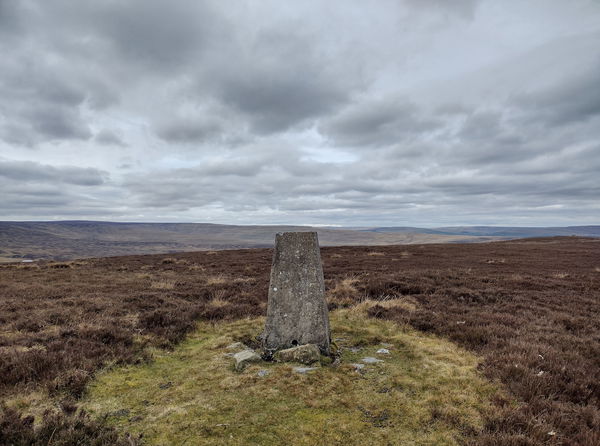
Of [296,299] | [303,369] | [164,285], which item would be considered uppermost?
[296,299]

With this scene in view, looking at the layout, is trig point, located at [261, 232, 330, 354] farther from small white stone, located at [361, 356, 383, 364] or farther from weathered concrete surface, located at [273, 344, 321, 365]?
small white stone, located at [361, 356, 383, 364]

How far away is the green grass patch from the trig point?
32.4 inches

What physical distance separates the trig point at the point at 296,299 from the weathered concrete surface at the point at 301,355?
0.47m

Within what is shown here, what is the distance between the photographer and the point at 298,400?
5.24 m

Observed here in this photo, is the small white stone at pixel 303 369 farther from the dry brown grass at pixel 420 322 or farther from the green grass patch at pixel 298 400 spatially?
the dry brown grass at pixel 420 322

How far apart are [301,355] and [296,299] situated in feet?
4.43

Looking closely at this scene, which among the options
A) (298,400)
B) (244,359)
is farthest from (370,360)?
(244,359)

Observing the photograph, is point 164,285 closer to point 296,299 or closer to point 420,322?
point 296,299

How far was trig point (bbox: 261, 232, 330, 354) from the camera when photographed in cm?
763

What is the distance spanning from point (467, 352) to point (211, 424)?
19.8 feet

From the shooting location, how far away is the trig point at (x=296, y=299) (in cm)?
763

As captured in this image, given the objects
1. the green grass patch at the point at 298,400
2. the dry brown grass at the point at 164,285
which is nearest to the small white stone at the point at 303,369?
the green grass patch at the point at 298,400

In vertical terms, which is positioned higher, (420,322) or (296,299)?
(296,299)

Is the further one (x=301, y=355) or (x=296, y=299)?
(x=296, y=299)
